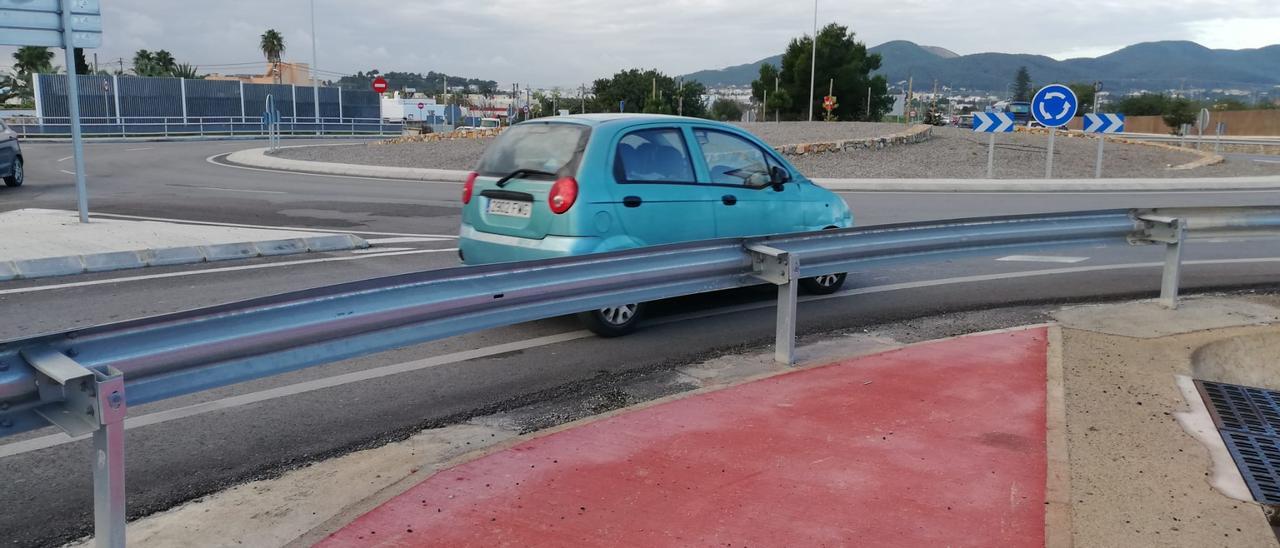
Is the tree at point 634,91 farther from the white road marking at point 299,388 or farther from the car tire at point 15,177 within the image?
the white road marking at point 299,388

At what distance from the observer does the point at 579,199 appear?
6.99m

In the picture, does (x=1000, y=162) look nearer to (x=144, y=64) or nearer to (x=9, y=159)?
(x=9, y=159)

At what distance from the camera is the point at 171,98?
210 ft

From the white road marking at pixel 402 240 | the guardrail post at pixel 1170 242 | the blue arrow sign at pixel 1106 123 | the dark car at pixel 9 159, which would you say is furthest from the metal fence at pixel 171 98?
the guardrail post at pixel 1170 242

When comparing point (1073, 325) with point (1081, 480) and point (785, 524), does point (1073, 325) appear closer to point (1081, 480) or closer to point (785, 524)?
point (1081, 480)

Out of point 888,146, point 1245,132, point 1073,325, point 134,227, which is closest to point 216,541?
point 1073,325

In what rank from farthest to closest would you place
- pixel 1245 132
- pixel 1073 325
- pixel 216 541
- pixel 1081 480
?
pixel 1245 132 < pixel 1073 325 < pixel 1081 480 < pixel 216 541

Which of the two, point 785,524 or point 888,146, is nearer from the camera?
point 785,524

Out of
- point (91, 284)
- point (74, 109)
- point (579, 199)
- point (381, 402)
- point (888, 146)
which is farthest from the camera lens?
point (888, 146)

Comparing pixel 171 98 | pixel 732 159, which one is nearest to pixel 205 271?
pixel 732 159

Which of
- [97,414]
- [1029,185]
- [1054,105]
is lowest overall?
[1029,185]

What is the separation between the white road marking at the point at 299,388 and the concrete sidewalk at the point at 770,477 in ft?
5.81

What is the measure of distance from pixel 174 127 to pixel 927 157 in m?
39.1

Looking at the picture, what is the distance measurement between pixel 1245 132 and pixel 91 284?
7982cm
